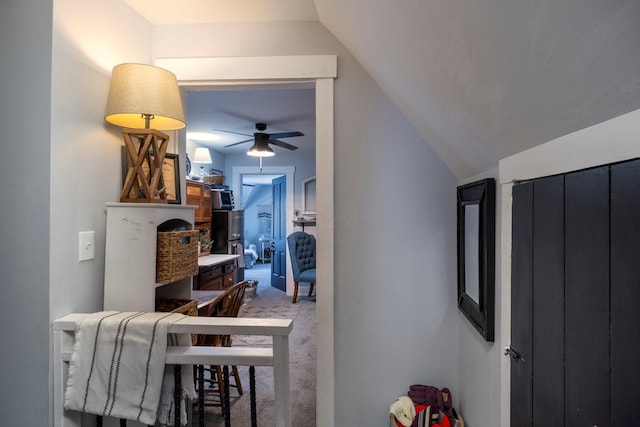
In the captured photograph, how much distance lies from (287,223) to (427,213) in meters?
4.33

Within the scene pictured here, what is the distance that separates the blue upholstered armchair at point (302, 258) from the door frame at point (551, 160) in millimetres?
4008

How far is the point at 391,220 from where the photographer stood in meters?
1.91

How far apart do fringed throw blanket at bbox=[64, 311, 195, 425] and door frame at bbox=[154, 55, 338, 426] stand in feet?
2.62

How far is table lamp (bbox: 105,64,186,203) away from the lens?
150 centimetres

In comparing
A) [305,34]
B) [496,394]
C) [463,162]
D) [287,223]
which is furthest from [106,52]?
[287,223]

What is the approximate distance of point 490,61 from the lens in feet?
2.76

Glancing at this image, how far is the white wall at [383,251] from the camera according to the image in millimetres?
1897

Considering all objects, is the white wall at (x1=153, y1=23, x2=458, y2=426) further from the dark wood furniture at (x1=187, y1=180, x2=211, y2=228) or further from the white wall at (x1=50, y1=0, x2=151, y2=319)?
the dark wood furniture at (x1=187, y1=180, x2=211, y2=228)

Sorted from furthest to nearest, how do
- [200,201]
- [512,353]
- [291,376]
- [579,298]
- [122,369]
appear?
[200,201], [291,376], [122,369], [512,353], [579,298]

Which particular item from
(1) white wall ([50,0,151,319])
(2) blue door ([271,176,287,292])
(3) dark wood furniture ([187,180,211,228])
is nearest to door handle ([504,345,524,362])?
(1) white wall ([50,0,151,319])

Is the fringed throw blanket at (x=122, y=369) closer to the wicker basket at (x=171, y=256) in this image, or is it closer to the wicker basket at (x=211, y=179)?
the wicker basket at (x=171, y=256)

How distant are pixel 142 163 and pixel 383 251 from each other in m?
1.32

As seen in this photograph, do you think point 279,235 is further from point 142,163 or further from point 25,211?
point 25,211

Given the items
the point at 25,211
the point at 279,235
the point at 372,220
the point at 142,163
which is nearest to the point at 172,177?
the point at 142,163
